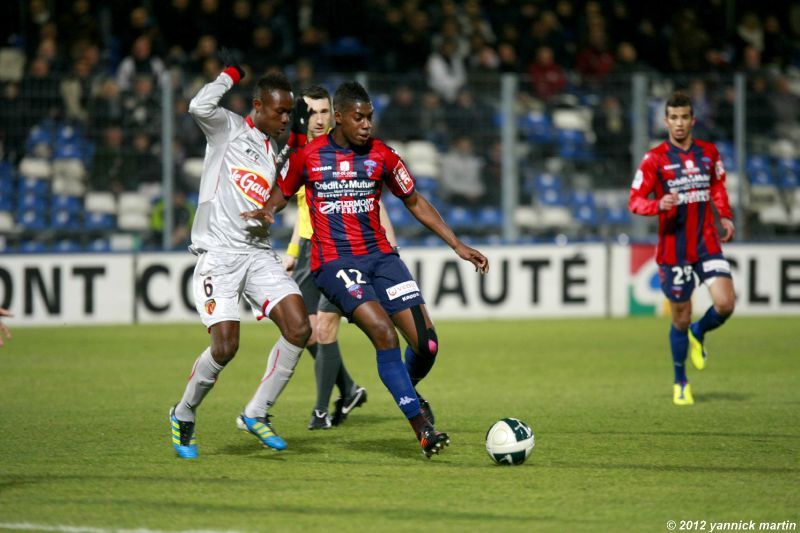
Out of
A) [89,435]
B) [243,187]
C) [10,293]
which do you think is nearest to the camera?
[243,187]

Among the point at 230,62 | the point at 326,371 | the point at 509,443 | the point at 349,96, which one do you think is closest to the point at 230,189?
the point at 230,62

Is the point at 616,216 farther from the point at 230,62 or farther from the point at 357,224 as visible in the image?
the point at 230,62

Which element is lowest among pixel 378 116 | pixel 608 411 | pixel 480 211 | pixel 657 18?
pixel 608 411

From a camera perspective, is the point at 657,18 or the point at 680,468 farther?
the point at 657,18

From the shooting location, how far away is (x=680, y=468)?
21.7 ft

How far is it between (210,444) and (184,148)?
336 inches

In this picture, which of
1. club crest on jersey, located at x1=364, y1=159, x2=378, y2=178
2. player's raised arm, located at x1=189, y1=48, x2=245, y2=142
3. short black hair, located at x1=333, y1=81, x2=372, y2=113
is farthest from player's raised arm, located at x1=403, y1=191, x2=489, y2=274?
player's raised arm, located at x1=189, y1=48, x2=245, y2=142

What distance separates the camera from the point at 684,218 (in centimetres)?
958

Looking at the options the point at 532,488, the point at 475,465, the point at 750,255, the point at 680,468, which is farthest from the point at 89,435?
the point at 750,255

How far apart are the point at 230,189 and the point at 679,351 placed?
4100mm

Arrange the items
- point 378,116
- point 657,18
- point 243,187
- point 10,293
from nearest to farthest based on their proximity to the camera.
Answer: point 243,187 < point 10,293 < point 378,116 < point 657,18

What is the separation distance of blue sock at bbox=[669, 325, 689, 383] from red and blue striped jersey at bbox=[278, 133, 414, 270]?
10.5 feet

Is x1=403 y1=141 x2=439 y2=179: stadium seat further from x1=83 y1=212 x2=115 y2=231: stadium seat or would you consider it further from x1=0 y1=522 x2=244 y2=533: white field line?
x1=0 y1=522 x2=244 y2=533: white field line

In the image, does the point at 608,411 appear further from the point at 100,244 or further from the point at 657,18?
the point at 657,18
